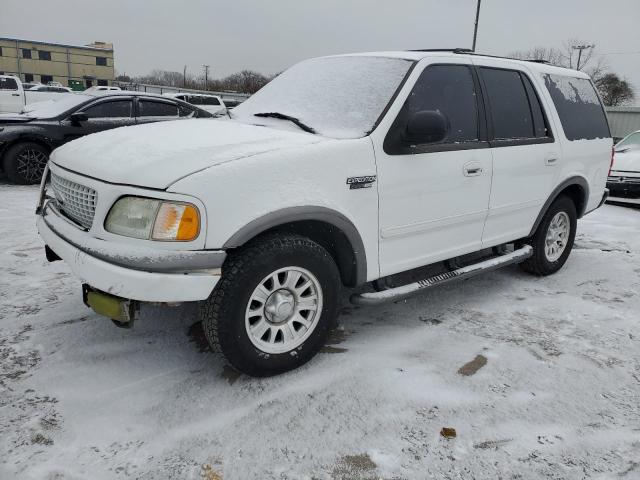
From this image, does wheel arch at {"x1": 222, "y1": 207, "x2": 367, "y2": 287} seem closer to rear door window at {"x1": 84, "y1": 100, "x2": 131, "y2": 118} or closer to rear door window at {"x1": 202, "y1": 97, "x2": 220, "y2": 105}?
rear door window at {"x1": 84, "y1": 100, "x2": 131, "y2": 118}

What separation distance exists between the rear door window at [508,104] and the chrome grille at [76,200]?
9.08ft

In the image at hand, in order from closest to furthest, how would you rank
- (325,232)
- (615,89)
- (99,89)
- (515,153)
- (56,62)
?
(325,232) < (515,153) < (99,89) < (615,89) < (56,62)

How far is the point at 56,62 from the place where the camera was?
71.4 m

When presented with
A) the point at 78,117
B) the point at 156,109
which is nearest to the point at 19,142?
the point at 78,117

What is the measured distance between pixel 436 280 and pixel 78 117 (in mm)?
7138

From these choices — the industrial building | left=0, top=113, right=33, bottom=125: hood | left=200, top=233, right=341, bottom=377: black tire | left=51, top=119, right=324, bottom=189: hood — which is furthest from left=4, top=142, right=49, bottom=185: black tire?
the industrial building

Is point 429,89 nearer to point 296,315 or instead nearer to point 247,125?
point 247,125

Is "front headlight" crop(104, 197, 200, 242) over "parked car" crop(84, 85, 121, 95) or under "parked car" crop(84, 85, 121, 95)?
under

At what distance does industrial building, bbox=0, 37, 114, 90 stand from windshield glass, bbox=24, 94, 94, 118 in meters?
66.0

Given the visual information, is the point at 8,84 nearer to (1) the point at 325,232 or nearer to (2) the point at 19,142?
(2) the point at 19,142

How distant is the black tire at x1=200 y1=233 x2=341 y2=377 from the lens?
259cm

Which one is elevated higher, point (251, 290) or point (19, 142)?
point (19, 142)

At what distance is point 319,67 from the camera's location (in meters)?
3.96

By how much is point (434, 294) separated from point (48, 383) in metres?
2.87
